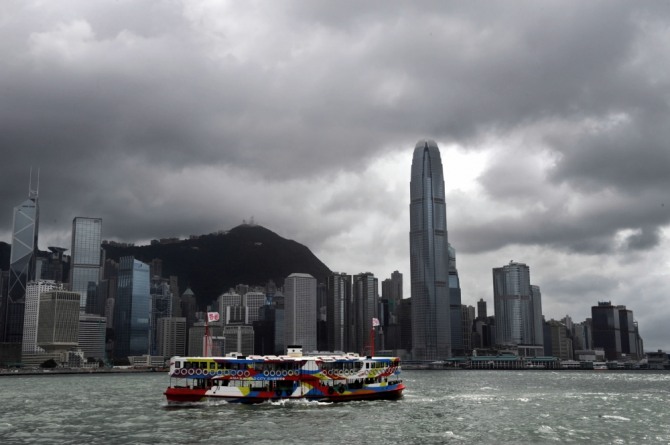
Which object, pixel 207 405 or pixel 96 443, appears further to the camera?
pixel 207 405

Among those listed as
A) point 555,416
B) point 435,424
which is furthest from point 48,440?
point 555,416

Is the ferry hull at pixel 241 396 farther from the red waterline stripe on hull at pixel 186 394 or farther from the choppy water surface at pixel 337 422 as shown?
the choppy water surface at pixel 337 422

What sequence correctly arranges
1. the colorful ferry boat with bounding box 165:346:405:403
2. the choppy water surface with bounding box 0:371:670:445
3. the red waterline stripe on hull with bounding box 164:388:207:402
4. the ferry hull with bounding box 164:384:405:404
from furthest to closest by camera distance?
1. the colorful ferry boat with bounding box 165:346:405:403
2. the ferry hull with bounding box 164:384:405:404
3. the red waterline stripe on hull with bounding box 164:388:207:402
4. the choppy water surface with bounding box 0:371:670:445

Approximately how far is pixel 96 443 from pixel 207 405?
31.8m

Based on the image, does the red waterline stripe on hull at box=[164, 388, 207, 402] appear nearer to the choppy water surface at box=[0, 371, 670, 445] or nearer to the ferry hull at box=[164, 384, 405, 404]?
the ferry hull at box=[164, 384, 405, 404]

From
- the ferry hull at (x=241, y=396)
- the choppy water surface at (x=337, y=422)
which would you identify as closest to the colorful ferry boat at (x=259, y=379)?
the ferry hull at (x=241, y=396)

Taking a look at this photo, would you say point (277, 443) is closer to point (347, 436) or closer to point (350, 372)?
point (347, 436)

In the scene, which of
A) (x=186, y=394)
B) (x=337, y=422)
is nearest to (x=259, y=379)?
(x=186, y=394)

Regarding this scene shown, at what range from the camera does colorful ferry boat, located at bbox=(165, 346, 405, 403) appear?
310ft

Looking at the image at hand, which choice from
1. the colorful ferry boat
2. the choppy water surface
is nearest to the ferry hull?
the colorful ferry boat

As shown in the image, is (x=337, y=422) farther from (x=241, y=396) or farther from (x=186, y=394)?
(x=186, y=394)

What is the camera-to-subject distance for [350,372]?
323 ft

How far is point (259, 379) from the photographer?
9512 centimetres

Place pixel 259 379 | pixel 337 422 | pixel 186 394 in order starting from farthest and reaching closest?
pixel 259 379 → pixel 186 394 → pixel 337 422
